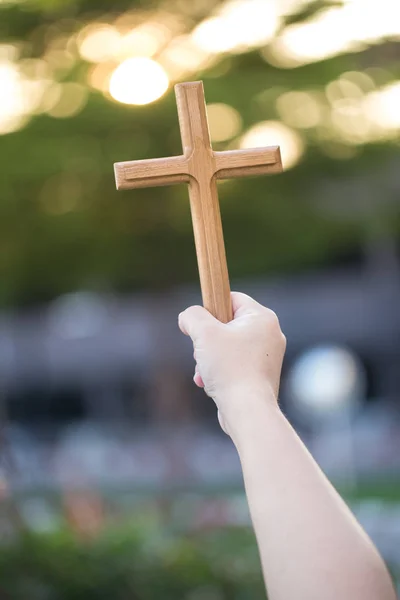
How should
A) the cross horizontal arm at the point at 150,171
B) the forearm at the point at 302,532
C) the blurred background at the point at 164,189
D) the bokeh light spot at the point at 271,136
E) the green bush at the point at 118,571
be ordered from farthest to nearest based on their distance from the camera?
the bokeh light spot at the point at 271,136 → the blurred background at the point at 164,189 → the green bush at the point at 118,571 → the cross horizontal arm at the point at 150,171 → the forearm at the point at 302,532

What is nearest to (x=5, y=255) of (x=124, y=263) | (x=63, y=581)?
(x=124, y=263)

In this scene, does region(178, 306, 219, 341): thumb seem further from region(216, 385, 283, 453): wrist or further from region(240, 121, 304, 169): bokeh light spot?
region(240, 121, 304, 169): bokeh light spot

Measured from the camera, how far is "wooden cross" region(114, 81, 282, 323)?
155 cm

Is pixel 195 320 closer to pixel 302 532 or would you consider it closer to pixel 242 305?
pixel 242 305

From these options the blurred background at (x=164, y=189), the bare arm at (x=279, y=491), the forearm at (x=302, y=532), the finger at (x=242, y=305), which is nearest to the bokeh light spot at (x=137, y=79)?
the blurred background at (x=164, y=189)

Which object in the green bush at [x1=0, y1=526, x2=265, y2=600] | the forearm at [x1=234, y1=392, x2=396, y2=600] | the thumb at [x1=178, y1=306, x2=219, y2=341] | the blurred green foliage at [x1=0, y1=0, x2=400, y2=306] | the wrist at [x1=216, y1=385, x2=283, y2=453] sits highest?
the blurred green foliage at [x1=0, y1=0, x2=400, y2=306]

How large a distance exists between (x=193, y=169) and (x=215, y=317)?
28 centimetres

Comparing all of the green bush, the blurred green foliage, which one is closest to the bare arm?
the green bush

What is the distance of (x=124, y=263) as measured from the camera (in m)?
6.86

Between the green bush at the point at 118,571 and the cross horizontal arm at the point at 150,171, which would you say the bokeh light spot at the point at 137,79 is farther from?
the cross horizontal arm at the point at 150,171

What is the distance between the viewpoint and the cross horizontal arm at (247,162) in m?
1.64

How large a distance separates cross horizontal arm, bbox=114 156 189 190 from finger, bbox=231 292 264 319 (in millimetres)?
231

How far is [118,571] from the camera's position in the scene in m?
4.13

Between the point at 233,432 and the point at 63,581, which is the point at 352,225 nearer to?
the point at 63,581
